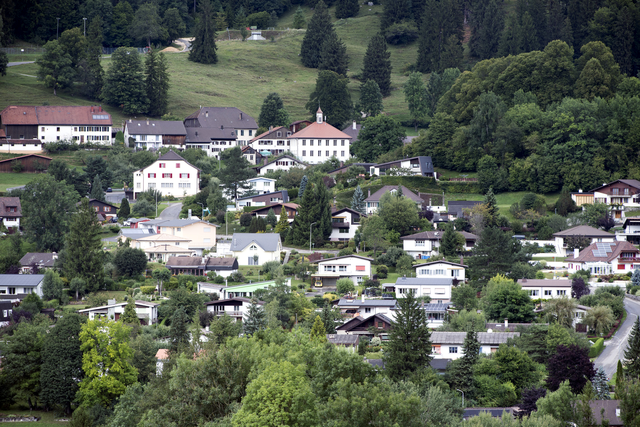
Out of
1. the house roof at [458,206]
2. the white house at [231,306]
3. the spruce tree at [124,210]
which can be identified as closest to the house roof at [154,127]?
the spruce tree at [124,210]

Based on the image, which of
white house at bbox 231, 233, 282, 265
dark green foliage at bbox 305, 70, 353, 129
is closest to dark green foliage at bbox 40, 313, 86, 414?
white house at bbox 231, 233, 282, 265

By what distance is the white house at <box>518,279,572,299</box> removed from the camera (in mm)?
55219

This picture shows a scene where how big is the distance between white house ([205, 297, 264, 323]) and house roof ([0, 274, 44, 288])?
37.6 feet

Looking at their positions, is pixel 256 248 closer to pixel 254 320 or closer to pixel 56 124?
pixel 254 320

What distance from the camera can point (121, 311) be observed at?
54.1 meters

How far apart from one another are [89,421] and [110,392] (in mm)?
2723

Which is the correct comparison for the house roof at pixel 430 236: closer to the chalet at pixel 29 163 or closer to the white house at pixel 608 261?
the white house at pixel 608 261

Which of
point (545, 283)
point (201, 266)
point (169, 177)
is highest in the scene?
point (169, 177)

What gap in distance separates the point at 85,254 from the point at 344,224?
799 inches

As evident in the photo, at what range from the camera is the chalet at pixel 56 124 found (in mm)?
91188

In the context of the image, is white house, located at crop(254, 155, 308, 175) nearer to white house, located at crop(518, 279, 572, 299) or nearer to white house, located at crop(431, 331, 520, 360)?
white house, located at crop(518, 279, 572, 299)

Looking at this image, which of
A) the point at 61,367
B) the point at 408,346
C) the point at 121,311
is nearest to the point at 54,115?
the point at 121,311

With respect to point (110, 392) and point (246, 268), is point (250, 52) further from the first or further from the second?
point (110, 392)

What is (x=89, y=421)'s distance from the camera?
40375 millimetres
